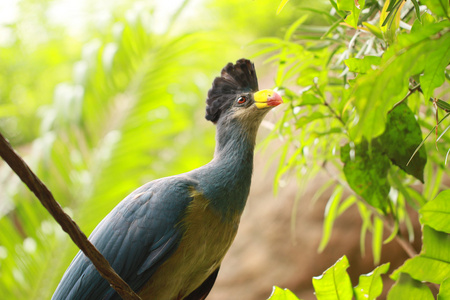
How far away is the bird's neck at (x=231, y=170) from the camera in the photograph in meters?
1.72

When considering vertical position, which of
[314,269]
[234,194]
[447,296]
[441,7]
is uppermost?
[441,7]

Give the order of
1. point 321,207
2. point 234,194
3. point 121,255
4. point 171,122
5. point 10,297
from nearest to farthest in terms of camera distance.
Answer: point 121,255
point 234,194
point 10,297
point 171,122
point 321,207

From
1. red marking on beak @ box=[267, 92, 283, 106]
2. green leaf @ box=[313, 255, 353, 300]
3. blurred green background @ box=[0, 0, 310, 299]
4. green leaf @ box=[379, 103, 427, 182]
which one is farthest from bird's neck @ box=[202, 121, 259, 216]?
blurred green background @ box=[0, 0, 310, 299]

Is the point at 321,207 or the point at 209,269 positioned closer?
the point at 209,269

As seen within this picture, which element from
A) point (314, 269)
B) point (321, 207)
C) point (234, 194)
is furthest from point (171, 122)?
point (234, 194)

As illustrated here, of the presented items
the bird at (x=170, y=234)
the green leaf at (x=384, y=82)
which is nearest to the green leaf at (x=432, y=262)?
the green leaf at (x=384, y=82)

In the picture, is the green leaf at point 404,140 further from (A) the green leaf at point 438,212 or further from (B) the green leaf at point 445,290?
(B) the green leaf at point 445,290

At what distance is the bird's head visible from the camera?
2.01 m

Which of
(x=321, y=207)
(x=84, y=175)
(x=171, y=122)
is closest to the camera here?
(x=84, y=175)

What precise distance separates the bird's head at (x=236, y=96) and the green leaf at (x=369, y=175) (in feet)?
1.91

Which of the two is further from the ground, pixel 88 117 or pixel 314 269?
pixel 88 117

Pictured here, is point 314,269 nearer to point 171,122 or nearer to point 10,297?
point 171,122

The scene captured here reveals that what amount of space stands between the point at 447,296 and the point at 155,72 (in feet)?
9.37

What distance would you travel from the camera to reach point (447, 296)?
3.67 feet
